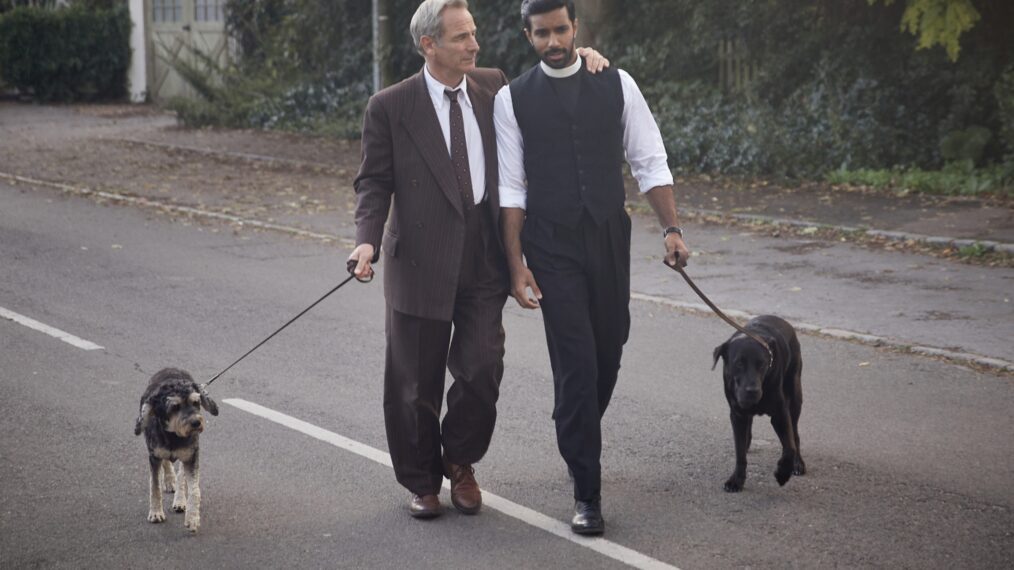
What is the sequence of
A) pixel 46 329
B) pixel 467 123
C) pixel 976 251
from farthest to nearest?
pixel 976 251, pixel 46 329, pixel 467 123

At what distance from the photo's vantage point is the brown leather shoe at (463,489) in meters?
5.57

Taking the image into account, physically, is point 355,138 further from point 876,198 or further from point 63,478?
point 63,478

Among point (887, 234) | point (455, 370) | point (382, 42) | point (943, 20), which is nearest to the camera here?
point (455, 370)

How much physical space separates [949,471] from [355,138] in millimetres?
18634

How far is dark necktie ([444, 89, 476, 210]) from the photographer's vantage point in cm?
539

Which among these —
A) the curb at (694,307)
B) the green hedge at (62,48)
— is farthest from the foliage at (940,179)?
the green hedge at (62,48)

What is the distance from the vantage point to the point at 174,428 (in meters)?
5.21

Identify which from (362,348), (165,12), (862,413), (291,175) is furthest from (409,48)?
(862,413)

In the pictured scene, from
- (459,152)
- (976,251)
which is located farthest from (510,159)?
(976,251)

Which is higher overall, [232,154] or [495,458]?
[495,458]

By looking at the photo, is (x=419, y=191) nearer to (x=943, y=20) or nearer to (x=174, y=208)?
(x=174, y=208)

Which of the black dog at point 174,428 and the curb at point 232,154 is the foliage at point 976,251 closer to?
the black dog at point 174,428

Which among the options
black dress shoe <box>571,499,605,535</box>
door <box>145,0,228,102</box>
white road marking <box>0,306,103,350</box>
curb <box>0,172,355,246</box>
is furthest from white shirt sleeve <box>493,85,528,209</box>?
door <box>145,0,228,102</box>

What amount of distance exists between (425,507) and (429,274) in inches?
39.0
